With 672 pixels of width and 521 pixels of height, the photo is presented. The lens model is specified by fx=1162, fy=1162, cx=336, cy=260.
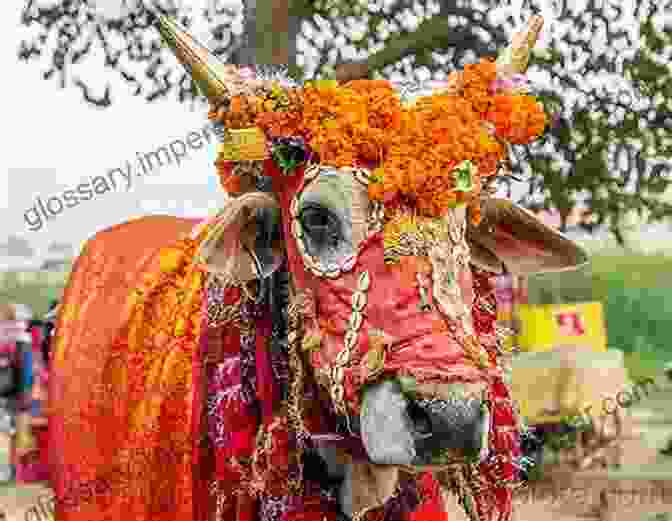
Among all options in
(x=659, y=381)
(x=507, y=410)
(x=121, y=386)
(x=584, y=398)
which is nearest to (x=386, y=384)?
(x=507, y=410)

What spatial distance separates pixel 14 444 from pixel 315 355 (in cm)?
934

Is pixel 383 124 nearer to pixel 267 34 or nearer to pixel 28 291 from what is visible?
pixel 267 34

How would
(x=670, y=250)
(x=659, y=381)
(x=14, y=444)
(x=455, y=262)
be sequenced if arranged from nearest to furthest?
(x=455, y=262) < (x=14, y=444) < (x=659, y=381) < (x=670, y=250)

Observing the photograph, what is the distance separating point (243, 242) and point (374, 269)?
1.68 ft

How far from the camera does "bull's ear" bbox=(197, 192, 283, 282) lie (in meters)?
3.31

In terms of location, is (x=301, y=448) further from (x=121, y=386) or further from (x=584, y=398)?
(x=584, y=398)

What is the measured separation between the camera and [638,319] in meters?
19.2

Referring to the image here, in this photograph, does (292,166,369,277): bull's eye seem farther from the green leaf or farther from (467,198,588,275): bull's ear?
(467,198,588,275): bull's ear

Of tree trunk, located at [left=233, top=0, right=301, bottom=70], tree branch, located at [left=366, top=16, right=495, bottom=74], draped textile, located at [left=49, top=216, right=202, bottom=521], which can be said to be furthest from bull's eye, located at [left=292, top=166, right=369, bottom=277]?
tree branch, located at [left=366, top=16, right=495, bottom=74]

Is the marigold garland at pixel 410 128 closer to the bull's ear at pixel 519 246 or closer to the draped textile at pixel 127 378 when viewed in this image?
the bull's ear at pixel 519 246

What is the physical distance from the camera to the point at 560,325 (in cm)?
1260

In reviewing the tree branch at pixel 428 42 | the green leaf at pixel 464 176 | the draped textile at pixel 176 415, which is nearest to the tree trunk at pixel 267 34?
the tree branch at pixel 428 42

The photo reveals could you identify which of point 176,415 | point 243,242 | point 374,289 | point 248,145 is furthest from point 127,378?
point 374,289

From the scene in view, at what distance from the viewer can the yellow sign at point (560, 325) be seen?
12.5 m
